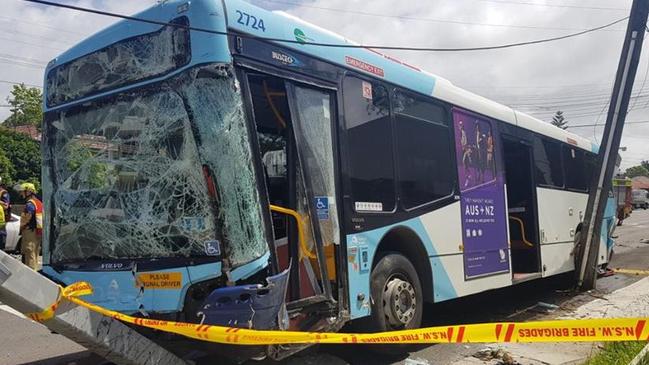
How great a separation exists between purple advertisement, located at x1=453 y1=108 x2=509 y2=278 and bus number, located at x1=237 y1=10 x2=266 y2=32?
11.5 feet

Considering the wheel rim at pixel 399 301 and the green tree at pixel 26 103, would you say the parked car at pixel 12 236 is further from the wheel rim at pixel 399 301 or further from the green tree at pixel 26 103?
the green tree at pixel 26 103

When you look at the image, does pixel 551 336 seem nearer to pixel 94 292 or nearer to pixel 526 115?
pixel 94 292

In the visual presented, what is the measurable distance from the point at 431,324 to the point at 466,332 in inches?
172

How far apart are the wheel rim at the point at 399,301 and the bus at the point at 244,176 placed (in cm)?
2

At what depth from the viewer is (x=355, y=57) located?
5.68 metres

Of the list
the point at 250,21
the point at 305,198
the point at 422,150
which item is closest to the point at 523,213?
the point at 422,150

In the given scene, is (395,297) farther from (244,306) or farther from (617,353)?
(244,306)

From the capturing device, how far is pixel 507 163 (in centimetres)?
981

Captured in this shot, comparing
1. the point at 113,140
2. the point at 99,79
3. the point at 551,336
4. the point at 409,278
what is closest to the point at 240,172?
the point at 113,140

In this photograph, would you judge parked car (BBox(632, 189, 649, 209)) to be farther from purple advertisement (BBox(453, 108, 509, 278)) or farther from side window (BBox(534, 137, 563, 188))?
purple advertisement (BBox(453, 108, 509, 278))

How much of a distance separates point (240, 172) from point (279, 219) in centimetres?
109

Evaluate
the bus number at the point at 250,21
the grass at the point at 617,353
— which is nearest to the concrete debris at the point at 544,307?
the grass at the point at 617,353

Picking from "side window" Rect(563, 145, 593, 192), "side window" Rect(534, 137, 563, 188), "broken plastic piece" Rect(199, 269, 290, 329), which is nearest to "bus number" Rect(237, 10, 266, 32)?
"broken plastic piece" Rect(199, 269, 290, 329)

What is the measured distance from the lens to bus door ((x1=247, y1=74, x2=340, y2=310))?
15.7 feet
